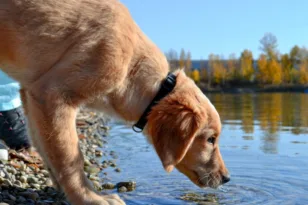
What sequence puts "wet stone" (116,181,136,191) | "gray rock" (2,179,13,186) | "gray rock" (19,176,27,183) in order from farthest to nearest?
"wet stone" (116,181,136,191) < "gray rock" (19,176,27,183) < "gray rock" (2,179,13,186)

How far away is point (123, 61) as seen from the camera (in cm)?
456

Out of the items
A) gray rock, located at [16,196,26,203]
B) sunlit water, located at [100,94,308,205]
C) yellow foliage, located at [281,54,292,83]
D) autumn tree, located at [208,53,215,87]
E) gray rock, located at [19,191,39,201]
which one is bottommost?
autumn tree, located at [208,53,215,87]

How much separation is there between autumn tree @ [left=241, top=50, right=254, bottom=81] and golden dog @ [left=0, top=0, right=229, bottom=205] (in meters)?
90.0

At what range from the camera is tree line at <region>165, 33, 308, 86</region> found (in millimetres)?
91312

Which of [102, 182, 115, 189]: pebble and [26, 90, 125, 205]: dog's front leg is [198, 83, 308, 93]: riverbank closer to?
[102, 182, 115, 189]: pebble

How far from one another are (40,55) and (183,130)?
1.59 metres

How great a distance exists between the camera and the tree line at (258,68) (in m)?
91.3

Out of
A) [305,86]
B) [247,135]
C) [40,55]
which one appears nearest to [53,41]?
[40,55]

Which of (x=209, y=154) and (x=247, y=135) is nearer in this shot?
(x=209, y=154)

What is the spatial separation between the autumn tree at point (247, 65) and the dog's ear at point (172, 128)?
296 ft

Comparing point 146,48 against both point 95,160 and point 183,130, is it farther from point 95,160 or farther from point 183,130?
point 95,160

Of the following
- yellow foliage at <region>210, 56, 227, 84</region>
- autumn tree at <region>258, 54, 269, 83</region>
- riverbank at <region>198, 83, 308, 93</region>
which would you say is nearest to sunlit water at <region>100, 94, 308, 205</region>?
riverbank at <region>198, 83, 308, 93</region>

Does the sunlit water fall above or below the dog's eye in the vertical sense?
below

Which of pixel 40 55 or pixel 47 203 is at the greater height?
pixel 40 55
